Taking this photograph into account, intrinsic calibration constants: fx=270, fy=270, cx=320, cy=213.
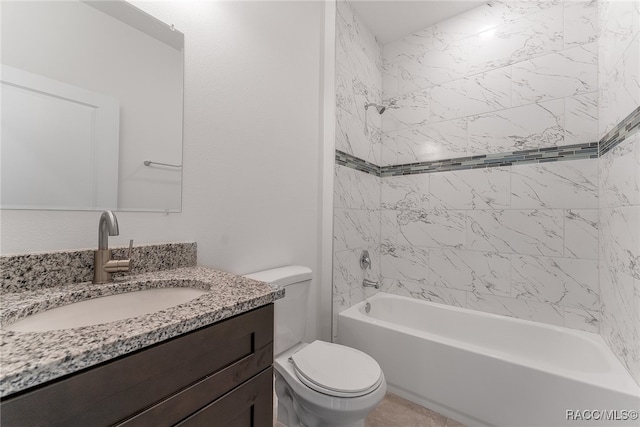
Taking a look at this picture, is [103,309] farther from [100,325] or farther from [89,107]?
[89,107]

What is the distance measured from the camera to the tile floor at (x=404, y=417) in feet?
5.11

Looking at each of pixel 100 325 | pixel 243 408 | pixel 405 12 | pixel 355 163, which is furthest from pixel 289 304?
pixel 405 12

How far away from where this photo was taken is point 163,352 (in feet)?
1.89

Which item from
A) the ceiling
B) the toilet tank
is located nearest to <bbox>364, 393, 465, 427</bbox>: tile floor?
the toilet tank

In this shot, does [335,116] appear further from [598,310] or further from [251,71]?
[598,310]

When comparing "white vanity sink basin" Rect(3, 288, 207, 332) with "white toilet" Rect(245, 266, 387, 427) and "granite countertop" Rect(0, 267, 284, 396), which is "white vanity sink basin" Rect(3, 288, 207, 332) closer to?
"granite countertop" Rect(0, 267, 284, 396)

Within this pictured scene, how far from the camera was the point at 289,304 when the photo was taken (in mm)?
1436

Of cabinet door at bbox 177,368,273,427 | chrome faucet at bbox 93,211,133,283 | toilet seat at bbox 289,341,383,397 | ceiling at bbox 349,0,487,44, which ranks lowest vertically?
toilet seat at bbox 289,341,383,397

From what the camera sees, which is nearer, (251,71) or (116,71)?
(116,71)

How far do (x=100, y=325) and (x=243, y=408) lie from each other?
1.42ft

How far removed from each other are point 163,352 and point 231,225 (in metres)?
0.85

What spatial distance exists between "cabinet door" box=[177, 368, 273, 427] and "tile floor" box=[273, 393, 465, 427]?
0.91 m

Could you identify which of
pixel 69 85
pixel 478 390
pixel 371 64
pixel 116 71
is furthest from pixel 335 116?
pixel 478 390

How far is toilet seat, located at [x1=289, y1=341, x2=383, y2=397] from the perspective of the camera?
3.72ft
